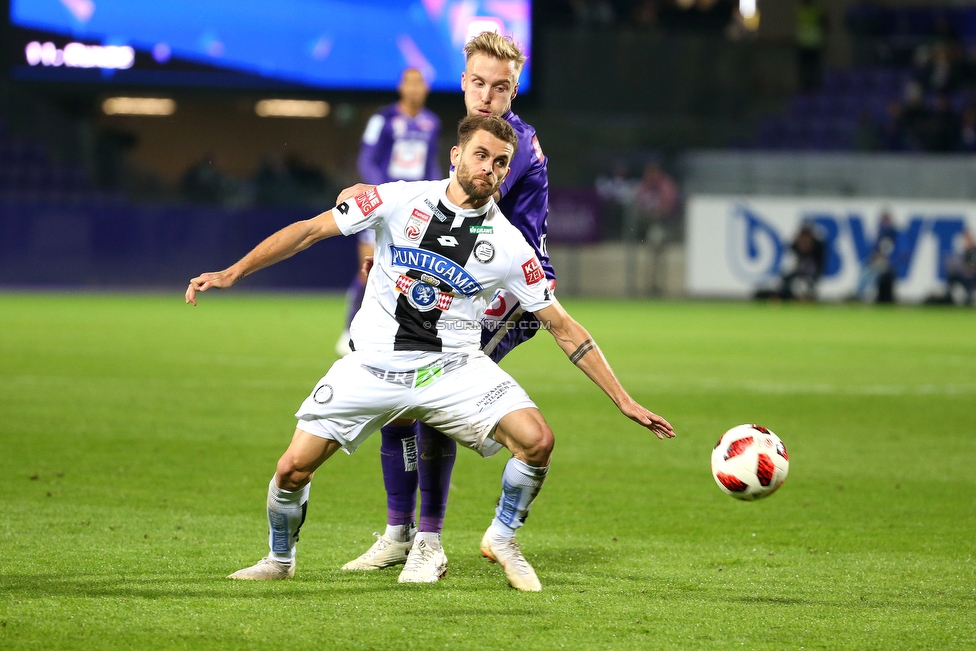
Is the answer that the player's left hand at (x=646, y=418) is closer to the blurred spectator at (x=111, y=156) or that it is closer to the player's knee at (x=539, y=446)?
the player's knee at (x=539, y=446)

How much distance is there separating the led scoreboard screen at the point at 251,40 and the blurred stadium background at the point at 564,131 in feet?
0.14

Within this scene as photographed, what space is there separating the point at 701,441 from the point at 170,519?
4.02m

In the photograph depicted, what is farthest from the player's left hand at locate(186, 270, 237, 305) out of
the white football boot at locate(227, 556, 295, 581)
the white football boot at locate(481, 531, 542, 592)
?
the white football boot at locate(481, 531, 542, 592)

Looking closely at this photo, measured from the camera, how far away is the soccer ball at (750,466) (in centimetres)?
511

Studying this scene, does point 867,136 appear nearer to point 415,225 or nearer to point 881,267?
point 881,267

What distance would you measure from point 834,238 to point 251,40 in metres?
12.1

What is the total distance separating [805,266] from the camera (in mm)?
25953

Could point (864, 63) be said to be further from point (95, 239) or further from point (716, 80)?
point (95, 239)

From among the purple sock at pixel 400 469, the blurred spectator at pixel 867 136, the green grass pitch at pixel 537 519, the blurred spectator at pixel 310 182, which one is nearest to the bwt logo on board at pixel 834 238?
the blurred spectator at pixel 867 136

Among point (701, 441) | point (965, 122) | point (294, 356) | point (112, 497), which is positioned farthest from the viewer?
A: point (965, 122)

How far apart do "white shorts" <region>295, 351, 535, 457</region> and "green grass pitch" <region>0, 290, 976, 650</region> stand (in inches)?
23.1

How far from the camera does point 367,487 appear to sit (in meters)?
7.15

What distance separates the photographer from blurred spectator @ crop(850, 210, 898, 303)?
25703 mm

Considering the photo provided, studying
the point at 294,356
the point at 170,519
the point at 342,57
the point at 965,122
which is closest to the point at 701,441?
the point at 170,519
